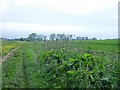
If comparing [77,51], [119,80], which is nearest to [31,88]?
[119,80]

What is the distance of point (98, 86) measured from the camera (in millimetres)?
7188

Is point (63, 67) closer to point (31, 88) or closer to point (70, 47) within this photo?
point (31, 88)

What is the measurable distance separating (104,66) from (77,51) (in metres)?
3.22

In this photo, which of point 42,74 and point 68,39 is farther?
point 68,39

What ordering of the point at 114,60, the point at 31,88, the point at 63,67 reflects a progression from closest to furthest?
the point at 31,88 < the point at 114,60 < the point at 63,67

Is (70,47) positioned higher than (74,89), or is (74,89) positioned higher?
(70,47)

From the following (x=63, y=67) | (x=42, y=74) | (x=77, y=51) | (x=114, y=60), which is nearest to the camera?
(x=114, y=60)

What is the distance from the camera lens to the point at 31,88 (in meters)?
7.65

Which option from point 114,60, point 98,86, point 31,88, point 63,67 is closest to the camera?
point 98,86

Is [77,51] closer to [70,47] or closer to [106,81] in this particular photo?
[70,47]

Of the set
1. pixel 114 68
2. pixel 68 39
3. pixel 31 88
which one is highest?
pixel 68 39

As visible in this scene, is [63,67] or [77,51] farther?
[77,51]

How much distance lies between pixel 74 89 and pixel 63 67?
5.98 ft

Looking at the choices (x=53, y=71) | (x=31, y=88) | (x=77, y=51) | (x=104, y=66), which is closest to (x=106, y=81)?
(x=104, y=66)
